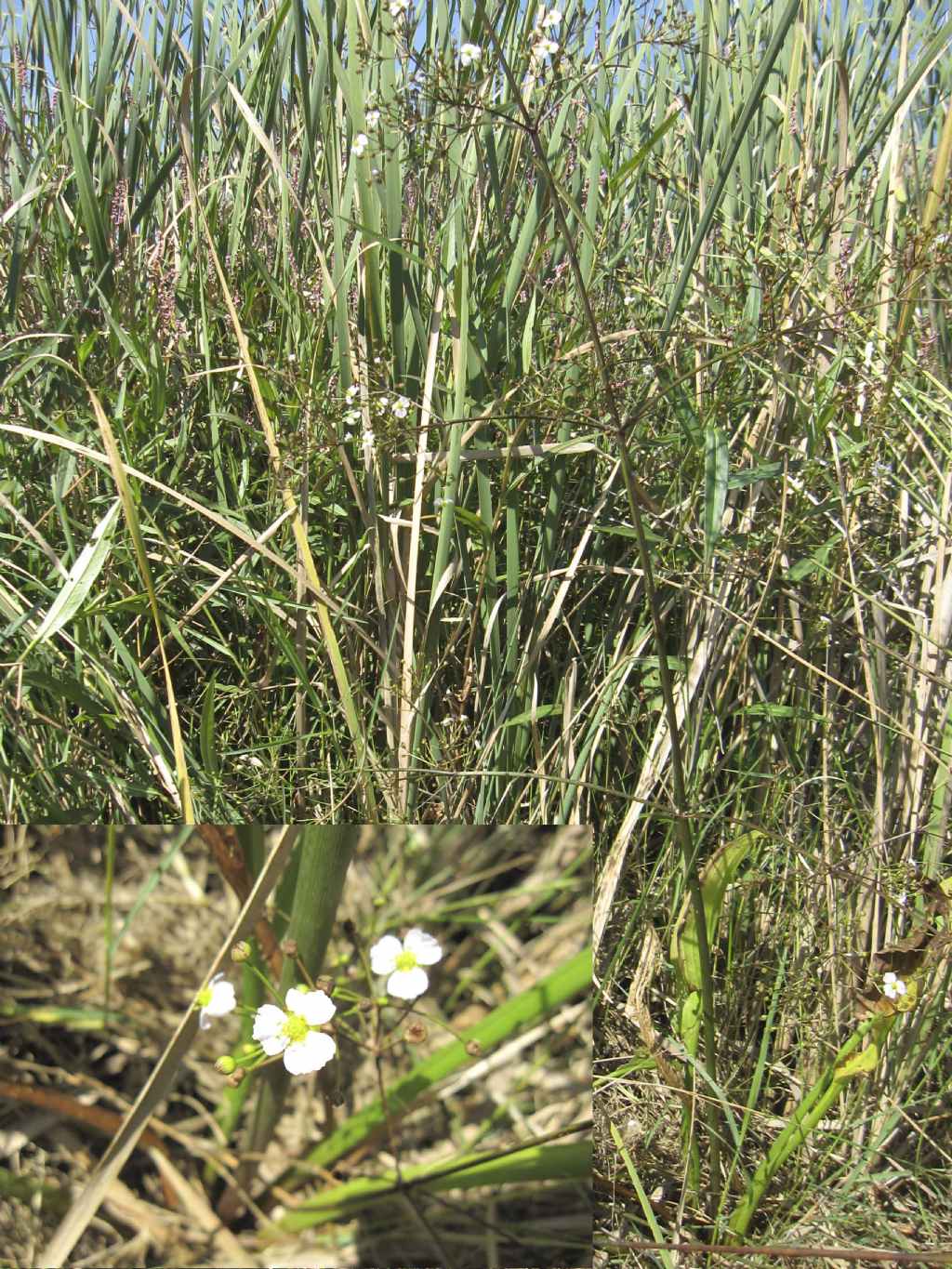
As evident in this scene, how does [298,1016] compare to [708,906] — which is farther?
[708,906]

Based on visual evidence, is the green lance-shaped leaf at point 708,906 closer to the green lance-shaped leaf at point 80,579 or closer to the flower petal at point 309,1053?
the flower petal at point 309,1053

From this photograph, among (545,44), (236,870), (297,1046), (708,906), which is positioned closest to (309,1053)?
(297,1046)

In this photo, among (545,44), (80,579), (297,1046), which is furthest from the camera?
(80,579)

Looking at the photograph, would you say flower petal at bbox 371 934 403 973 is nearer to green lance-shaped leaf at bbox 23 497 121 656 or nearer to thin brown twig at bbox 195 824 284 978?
thin brown twig at bbox 195 824 284 978

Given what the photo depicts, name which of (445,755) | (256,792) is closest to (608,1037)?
(445,755)

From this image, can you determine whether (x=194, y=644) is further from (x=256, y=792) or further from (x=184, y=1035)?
(x=184, y=1035)

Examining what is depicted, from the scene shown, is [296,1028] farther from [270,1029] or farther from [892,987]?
[892,987]

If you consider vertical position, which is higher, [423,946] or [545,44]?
[545,44]

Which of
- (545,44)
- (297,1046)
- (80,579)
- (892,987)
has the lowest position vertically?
(892,987)
